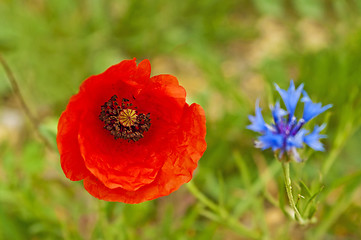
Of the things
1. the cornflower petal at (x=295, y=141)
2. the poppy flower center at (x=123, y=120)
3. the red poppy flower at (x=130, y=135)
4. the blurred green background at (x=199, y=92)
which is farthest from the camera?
the blurred green background at (x=199, y=92)

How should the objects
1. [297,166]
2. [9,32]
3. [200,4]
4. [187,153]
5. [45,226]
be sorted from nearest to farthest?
[187,153] < [297,166] < [45,226] < [9,32] < [200,4]

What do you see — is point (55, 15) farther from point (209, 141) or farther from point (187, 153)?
point (187, 153)

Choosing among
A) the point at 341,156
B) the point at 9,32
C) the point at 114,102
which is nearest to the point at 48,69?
the point at 9,32

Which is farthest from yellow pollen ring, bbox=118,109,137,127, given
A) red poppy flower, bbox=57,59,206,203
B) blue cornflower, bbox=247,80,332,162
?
blue cornflower, bbox=247,80,332,162

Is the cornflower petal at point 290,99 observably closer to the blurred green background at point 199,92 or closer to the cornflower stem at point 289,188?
the cornflower stem at point 289,188

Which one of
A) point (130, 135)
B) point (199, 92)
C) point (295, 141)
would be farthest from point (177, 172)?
point (199, 92)

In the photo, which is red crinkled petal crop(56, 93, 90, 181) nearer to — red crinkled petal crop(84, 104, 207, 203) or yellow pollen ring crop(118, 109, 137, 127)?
red crinkled petal crop(84, 104, 207, 203)

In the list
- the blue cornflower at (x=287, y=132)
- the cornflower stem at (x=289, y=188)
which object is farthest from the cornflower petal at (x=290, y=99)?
the cornflower stem at (x=289, y=188)
